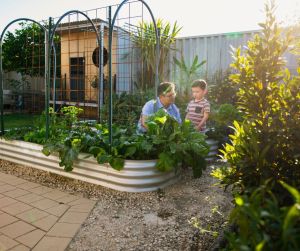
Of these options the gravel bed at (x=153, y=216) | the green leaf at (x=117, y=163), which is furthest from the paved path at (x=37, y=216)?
the green leaf at (x=117, y=163)

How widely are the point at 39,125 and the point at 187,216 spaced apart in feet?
10.9

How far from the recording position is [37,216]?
3.11 meters

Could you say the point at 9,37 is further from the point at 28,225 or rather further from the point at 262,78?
the point at 262,78

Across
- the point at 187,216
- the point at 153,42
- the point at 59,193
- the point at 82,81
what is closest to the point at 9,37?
the point at 82,81

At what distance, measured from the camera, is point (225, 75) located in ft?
26.1

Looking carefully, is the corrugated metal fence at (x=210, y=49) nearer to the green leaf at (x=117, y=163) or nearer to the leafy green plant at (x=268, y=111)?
the green leaf at (x=117, y=163)

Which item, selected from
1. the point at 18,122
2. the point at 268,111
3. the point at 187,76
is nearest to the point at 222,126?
the point at 187,76

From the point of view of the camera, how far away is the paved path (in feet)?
8.57

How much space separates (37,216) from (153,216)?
1129mm

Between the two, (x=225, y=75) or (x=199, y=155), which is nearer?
(x=199, y=155)

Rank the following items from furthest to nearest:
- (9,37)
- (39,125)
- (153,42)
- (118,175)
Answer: (9,37) → (153,42) → (39,125) → (118,175)

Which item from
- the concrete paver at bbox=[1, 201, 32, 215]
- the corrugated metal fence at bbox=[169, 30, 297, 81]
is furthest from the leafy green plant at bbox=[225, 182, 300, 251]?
the corrugated metal fence at bbox=[169, 30, 297, 81]

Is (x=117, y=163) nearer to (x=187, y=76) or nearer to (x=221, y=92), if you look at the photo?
(x=221, y=92)

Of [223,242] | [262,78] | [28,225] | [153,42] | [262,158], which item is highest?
[153,42]
